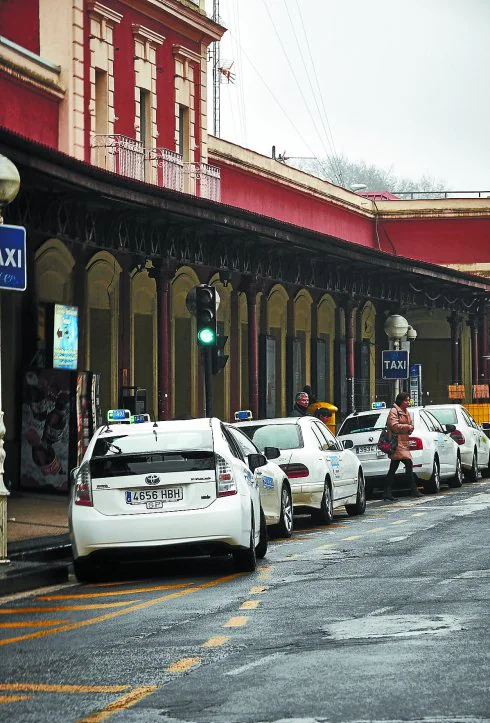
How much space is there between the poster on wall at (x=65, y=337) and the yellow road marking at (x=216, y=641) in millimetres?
16084

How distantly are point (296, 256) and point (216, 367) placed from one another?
12.2m

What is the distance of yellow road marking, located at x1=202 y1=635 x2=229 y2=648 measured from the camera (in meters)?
10.4

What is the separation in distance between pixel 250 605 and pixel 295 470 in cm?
939

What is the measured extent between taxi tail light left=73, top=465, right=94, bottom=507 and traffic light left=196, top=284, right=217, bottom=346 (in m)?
8.49

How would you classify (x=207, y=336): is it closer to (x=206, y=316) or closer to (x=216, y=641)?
(x=206, y=316)

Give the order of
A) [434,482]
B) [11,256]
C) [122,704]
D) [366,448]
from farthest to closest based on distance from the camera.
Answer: [434,482] < [366,448] < [11,256] < [122,704]

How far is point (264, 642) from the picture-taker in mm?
10398

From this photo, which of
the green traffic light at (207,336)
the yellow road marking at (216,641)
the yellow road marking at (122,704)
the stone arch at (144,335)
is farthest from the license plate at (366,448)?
the yellow road marking at (122,704)

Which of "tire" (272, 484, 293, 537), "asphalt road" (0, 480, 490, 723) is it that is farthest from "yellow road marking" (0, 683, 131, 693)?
"tire" (272, 484, 293, 537)

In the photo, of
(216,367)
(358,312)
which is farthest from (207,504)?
(358,312)

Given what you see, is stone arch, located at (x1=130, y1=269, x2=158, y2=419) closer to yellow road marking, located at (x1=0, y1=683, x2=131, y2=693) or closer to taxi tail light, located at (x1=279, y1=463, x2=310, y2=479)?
taxi tail light, located at (x1=279, y1=463, x2=310, y2=479)

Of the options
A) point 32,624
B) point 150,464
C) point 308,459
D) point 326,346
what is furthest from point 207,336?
point 326,346

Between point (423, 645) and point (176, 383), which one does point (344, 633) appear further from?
point (176, 383)

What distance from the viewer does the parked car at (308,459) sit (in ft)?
72.4
